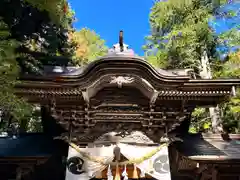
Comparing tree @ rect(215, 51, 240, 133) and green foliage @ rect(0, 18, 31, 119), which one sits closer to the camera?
green foliage @ rect(0, 18, 31, 119)

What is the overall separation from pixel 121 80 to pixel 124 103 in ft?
1.94

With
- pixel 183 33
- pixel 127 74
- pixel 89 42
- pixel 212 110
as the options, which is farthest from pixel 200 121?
pixel 89 42

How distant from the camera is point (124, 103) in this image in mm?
5766

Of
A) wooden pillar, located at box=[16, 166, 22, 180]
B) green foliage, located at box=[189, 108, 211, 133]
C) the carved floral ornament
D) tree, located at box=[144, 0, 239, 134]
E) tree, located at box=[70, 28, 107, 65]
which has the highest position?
tree, located at box=[70, 28, 107, 65]

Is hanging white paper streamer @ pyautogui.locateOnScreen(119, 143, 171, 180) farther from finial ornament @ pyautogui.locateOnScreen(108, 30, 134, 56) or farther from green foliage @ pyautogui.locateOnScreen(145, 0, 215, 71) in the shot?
green foliage @ pyautogui.locateOnScreen(145, 0, 215, 71)

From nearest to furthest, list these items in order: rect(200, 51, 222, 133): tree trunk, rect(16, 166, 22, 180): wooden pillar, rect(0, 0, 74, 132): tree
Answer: rect(0, 0, 74, 132): tree
rect(16, 166, 22, 180): wooden pillar
rect(200, 51, 222, 133): tree trunk

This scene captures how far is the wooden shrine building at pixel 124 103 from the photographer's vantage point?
5348 millimetres

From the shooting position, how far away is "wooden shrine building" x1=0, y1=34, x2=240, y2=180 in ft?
17.5

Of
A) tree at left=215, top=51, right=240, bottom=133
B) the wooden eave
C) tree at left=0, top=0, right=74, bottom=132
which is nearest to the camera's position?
tree at left=0, top=0, right=74, bottom=132

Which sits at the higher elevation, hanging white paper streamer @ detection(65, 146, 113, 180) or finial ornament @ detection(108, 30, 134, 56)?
finial ornament @ detection(108, 30, 134, 56)

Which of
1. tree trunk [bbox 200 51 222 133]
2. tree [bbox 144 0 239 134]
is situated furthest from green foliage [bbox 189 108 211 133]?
tree trunk [bbox 200 51 222 133]

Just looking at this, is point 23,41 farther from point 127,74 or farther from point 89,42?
point 89,42

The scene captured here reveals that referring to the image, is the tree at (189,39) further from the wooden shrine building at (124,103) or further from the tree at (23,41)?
the wooden shrine building at (124,103)

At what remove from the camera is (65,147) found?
6.39 meters
